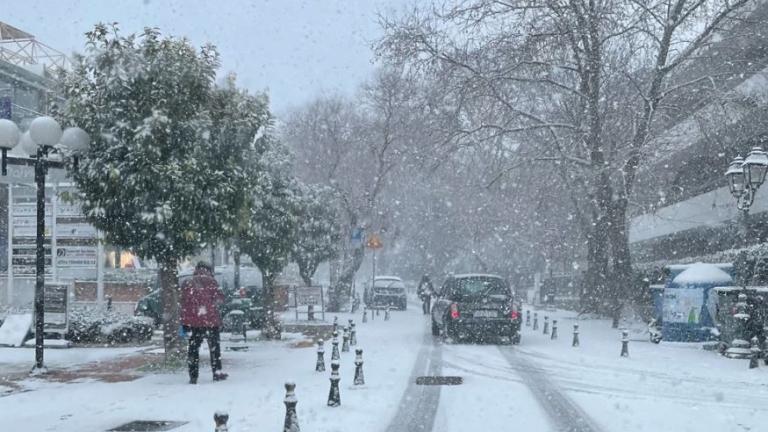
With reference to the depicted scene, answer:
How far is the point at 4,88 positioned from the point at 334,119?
53.6 feet

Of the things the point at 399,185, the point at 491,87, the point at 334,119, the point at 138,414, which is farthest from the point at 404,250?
the point at 138,414

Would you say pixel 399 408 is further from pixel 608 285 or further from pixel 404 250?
pixel 404 250

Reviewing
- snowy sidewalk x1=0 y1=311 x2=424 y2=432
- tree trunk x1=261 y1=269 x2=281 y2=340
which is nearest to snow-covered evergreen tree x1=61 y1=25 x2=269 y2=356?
snowy sidewalk x1=0 y1=311 x2=424 y2=432

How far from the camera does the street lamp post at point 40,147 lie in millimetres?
12852

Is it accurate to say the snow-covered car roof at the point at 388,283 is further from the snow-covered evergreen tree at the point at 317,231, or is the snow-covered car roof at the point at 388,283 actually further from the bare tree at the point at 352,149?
the snow-covered evergreen tree at the point at 317,231

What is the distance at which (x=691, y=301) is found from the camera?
18141 millimetres

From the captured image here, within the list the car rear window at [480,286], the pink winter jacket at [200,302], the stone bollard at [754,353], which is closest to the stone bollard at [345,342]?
the car rear window at [480,286]

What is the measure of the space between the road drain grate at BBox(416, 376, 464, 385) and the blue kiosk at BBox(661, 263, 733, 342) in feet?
24.5

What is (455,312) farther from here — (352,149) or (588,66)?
(352,149)

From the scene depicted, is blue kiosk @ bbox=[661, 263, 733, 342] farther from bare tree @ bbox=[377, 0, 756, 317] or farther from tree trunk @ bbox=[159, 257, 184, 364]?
tree trunk @ bbox=[159, 257, 184, 364]

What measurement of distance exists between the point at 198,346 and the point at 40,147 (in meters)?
4.38

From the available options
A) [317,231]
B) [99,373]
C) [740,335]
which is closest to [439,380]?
[99,373]

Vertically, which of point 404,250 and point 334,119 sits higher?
point 334,119

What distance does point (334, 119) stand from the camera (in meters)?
42.3
